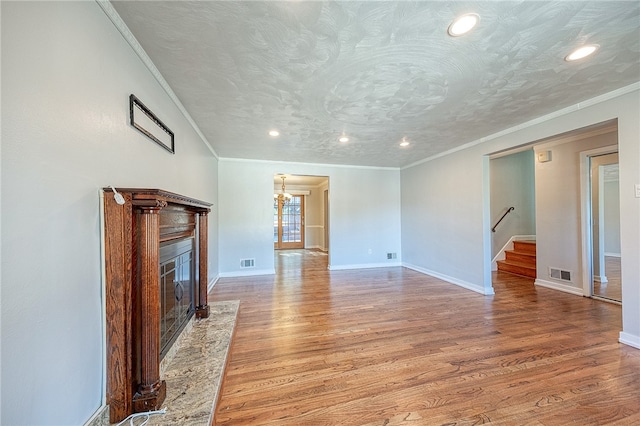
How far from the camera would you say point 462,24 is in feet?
4.77

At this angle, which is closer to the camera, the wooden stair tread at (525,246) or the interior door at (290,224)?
the wooden stair tread at (525,246)

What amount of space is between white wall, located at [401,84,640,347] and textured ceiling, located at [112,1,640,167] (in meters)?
0.22

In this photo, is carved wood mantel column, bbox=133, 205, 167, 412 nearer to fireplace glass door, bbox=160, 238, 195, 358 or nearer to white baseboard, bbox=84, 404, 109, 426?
white baseboard, bbox=84, 404, 109, 426

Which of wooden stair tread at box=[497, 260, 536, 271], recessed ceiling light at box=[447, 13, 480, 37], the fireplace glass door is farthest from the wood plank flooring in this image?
recessed ceiling light at box=[447, 13, 480, 37]

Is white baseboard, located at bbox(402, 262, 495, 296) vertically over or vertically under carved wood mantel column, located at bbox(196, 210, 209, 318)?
under

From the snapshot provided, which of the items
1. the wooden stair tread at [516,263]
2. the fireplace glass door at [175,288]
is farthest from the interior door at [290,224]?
the fireplace glass door at [175,288]

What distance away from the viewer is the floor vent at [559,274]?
382 cm

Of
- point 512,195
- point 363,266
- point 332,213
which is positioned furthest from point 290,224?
point 512,195

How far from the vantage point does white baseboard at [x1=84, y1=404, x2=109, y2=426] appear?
1151 mm

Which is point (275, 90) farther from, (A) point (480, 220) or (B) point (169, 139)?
(A) point (480, 220)

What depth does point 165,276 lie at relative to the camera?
1.75 m

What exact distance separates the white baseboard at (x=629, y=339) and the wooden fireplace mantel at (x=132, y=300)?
377cm

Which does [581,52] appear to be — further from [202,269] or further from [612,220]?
[612,220]

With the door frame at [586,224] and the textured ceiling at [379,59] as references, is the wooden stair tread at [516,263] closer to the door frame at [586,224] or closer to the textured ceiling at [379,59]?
the door frame at [586,224]
